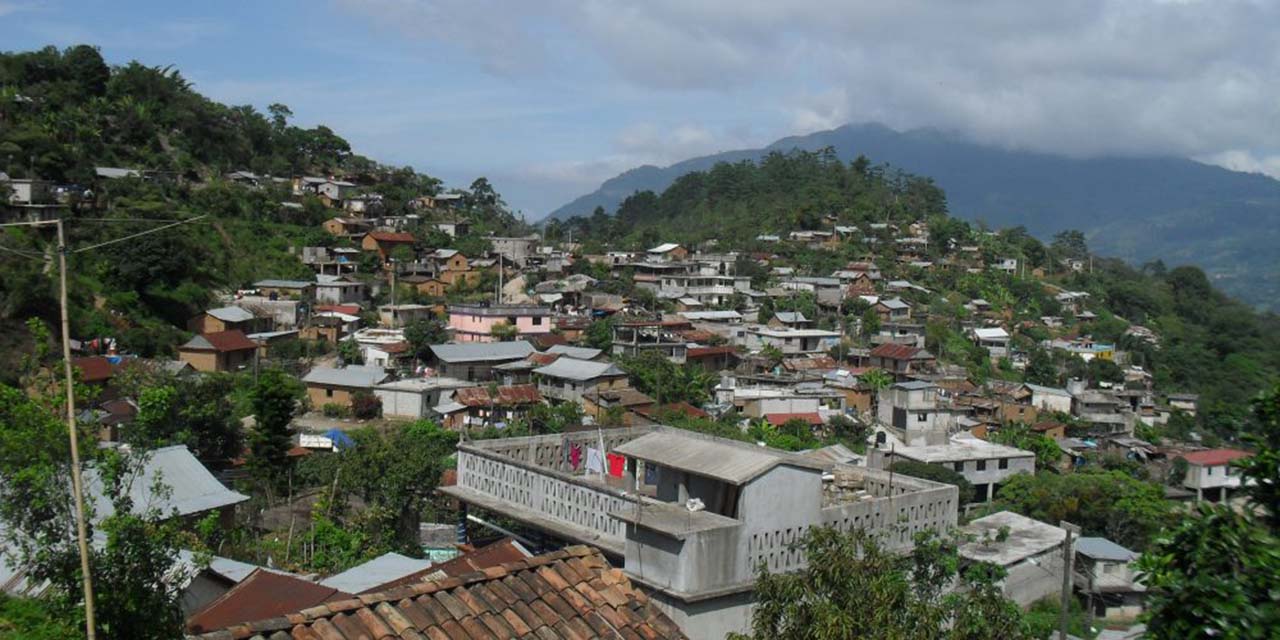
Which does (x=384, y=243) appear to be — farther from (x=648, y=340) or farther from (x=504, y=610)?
(x=504, y=610)

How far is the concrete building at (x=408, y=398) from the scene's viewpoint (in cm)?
2600

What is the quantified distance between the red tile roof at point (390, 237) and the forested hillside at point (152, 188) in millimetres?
2122

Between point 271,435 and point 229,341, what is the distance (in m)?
11.4

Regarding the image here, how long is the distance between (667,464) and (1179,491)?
2136 cm

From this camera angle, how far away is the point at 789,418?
90.5 feet

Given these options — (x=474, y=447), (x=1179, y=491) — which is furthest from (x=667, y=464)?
(x=1179, y=491)

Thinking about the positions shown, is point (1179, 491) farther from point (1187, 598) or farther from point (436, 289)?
point (436, 289)

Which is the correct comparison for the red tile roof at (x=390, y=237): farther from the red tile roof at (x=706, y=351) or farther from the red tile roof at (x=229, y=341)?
the red tile roof at (x=706, y=351)

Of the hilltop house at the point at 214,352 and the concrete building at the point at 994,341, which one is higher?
the hilltop house at the point at 214,352

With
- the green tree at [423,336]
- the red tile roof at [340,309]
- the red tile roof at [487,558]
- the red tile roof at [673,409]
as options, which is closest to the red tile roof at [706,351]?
the red tile roof at [673,409]

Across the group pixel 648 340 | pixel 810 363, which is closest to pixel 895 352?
pixel 810 363

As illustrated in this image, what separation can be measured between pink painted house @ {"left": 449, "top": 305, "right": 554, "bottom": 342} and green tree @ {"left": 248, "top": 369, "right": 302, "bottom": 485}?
14.2 m

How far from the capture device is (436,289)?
3962cm

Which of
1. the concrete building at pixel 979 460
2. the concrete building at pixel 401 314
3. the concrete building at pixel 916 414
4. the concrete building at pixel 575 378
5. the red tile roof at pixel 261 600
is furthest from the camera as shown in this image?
the concrete building at pixel 401 314
